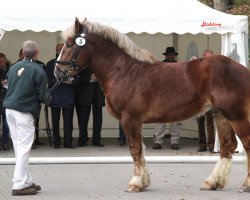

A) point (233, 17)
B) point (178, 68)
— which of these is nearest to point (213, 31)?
point (233, 17)

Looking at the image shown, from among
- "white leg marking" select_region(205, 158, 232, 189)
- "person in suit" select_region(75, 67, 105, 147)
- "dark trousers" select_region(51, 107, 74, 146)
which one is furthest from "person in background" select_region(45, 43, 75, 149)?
"white leg marking" select_region(205, 158, 232, 189)

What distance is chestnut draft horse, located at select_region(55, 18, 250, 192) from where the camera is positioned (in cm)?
946

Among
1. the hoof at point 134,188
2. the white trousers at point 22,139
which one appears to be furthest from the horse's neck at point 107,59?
the hoof at point 134,188

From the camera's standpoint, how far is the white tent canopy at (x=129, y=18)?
13.2 metres

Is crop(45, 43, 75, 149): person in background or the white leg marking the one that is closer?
the white leg marking

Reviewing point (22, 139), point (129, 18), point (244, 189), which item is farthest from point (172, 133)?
point (22, 139)

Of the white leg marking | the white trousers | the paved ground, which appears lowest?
the paved ground

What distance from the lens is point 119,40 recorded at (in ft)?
32.3

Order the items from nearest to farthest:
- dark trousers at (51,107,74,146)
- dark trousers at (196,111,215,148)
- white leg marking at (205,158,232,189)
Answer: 1. white leg marking at (205,158,232,189)
2. dark trousers at (196,111,215,148)
3. dark trousers at (51,107,74,146)

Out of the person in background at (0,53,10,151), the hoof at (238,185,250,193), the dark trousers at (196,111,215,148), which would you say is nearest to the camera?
the hoof at (238,185,250,193)

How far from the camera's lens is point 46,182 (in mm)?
10516

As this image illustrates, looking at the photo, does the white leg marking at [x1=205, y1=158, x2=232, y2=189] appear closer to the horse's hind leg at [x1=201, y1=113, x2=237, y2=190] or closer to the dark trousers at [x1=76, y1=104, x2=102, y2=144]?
the horse's hind leg at [x1=201, y1=113, x2=237, y2=190]

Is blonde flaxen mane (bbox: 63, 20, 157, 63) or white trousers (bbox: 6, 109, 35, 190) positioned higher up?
blonde flaxen mane (bbox: 63, 20, 157, 63)

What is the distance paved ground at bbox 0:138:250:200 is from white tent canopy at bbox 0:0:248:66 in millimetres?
2493
